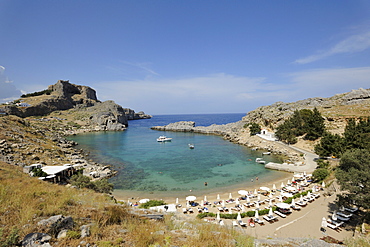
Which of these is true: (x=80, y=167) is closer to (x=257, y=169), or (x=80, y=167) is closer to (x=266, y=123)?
(x=257, y=169)

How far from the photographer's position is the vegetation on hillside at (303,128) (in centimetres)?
4338

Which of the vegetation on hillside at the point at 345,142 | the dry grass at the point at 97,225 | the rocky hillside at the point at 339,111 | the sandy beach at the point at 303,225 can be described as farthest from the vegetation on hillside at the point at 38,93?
the vegetation on hillside at the point at 345,142

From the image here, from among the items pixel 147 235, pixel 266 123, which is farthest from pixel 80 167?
pixel 266 123

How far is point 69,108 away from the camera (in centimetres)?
12812

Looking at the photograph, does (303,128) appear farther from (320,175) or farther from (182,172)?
(182,172)

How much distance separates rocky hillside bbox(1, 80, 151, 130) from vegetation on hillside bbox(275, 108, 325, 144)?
82.9 m

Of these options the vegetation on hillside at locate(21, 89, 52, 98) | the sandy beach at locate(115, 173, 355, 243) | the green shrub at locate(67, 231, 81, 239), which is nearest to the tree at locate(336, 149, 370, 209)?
the sandy beach at locate(115, 173, 355, 243)

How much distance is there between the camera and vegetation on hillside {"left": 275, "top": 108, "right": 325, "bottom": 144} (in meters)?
43.4

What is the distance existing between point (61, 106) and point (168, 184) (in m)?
128

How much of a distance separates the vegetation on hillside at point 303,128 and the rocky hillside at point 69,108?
82908 mm

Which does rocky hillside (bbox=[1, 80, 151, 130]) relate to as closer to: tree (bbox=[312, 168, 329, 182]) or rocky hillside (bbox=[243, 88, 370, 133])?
rocky hillside (bbox=[243, 88, 370, 133])

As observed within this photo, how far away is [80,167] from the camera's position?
29344 millimetres

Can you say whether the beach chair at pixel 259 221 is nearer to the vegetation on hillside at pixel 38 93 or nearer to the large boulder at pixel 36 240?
the large boulder at pixel 36 240

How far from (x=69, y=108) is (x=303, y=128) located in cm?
14301
